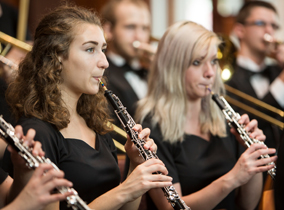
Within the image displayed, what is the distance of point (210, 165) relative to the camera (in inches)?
75.5

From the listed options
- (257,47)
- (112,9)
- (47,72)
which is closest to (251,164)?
(47,72)

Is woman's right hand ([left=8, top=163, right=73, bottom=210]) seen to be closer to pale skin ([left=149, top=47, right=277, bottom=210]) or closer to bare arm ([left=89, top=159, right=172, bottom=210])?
bare arm ([left=89, top=159, right=172, bottom=210])

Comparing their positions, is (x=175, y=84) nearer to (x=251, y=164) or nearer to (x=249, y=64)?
(x=251, y=164)

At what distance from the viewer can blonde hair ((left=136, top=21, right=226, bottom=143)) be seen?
197cm

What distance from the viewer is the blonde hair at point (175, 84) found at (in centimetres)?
197

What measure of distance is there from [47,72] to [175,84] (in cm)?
78

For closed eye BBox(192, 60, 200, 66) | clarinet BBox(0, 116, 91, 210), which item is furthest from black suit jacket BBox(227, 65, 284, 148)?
clarinet BBox(0, 116, 91, 210)

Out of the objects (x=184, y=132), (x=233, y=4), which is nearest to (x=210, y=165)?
(x=184, y=132)

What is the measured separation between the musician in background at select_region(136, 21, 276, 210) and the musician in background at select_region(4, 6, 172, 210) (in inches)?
14.2

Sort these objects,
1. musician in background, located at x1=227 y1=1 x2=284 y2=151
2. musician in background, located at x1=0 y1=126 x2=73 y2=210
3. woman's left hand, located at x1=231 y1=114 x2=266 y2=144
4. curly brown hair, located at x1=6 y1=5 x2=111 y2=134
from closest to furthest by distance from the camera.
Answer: musician in background, located at x1=0 y1=126 x2=73 y2=210 → curly brown hair, located at x1=6 y1=5 x2=111 y2=134 → woman's left hand, located at x1=231 y1=114 x2=266 y2=144 → musician in background, located at x1=227 y1=1 x2=284 y2=151

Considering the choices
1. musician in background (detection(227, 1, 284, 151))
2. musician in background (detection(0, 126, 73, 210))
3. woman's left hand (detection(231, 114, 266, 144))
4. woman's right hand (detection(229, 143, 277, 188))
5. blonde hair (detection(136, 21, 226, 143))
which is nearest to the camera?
musician in background (detection(0, 126, 73, 210))

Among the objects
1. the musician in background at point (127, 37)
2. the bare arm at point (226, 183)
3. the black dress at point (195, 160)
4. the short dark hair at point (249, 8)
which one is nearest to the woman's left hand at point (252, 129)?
the bare arm at point (226, 183)

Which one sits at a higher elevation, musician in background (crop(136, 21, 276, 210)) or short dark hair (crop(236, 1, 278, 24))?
short dark hair (crop(236, 1, 278, 24))

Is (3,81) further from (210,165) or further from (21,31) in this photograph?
(210,165)
